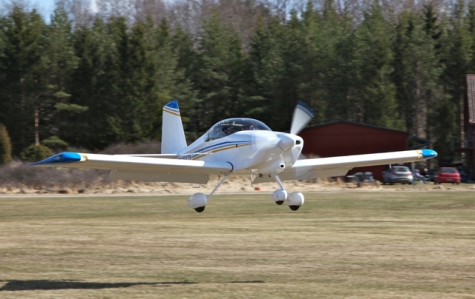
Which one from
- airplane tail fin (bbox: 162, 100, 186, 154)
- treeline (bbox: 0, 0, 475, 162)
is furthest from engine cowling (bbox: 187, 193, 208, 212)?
treeline (bbox: 0, 0, 475, 162)

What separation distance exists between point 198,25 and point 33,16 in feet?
126

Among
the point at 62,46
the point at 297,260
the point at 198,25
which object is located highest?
the point at 198,25

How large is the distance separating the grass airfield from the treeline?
82.9 ft

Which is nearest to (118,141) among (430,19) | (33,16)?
(33,16)

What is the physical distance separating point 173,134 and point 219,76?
4258 cm

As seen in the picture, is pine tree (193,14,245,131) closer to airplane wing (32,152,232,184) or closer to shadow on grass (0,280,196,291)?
airplane wing (32,152,232,184)

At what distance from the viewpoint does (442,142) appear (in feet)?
195

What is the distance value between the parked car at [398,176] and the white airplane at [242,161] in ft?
90.8

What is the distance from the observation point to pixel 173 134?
701 inches

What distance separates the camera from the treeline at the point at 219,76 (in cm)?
5203

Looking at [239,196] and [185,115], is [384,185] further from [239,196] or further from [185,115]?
[185,115]

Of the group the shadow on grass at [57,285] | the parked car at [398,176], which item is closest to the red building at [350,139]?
the parked car at [398,176]

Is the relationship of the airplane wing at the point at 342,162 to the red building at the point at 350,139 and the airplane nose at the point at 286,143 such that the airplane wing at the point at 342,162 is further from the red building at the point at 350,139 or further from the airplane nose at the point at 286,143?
the red building at the point at 350,139

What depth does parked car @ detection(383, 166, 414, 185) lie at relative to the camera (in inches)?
1667
